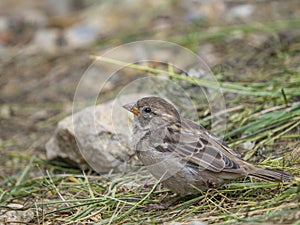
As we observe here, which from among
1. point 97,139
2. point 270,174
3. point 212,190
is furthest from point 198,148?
point 97,139

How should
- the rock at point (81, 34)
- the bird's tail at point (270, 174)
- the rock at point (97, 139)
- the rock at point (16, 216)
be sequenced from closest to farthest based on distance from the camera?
the bird's tail at point (270, 174) < the rock at point (16, 216) < the rock at point (97, 139) < the rock at point (81, 34)

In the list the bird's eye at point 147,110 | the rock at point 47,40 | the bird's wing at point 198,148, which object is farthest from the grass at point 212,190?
the rock at point 47,40

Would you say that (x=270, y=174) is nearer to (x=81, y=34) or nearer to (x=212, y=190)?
(x=212, y=190)

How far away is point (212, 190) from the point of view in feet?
13.1

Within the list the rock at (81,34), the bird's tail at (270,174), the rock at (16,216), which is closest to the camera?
the bird's tail at (270,174)

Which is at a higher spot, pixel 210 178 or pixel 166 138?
pixel 166 138

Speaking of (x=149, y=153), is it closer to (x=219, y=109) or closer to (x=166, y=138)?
(x=166, y=138)

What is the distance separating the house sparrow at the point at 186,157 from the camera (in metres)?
3.83

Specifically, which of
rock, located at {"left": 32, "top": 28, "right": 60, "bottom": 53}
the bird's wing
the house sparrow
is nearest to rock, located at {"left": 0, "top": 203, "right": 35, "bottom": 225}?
the house sparrow

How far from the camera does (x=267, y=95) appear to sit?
17.3 ft

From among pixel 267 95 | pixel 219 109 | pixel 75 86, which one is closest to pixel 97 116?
pixel 219 109

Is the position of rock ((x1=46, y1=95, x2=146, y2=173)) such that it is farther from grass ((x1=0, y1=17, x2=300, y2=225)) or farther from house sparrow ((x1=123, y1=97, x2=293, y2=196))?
house sparrow ((x1=123, y1=97, x2=293, y2=196))

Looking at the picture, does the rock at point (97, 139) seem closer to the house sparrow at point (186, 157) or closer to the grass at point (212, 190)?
the grass at point (212, 190)

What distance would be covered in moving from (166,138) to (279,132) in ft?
4.07
